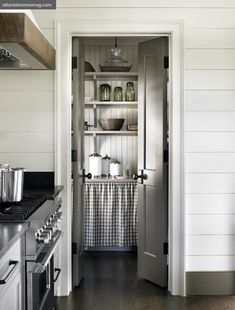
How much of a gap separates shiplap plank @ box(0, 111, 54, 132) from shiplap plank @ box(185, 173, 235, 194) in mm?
1266

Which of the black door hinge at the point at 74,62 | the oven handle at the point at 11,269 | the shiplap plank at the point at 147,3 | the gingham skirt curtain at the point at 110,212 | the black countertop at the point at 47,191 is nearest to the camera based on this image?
the oven handle at the point at 11,269

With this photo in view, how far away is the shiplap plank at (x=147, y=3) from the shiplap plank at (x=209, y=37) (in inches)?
8.3

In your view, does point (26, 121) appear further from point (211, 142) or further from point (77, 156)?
point (211, 142)

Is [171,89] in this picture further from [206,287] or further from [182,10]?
[206,287]

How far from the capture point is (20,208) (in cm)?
246

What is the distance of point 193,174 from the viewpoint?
376cm

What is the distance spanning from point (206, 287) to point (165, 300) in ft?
1.30

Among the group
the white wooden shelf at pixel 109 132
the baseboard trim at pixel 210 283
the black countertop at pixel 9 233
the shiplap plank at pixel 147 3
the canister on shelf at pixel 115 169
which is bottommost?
the baseboard trim at pixel 210 283

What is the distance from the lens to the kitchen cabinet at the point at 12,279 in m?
1.74

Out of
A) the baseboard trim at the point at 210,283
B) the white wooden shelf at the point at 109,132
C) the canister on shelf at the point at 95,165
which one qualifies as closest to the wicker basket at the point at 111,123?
the white wooden shelf at the point at 109,132

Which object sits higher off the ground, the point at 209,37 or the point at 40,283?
the point at 209,37

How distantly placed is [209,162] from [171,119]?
49 cm

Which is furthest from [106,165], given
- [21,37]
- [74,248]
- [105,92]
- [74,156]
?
[21,37]

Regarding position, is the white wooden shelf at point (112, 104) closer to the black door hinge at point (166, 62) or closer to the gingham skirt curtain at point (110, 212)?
the gingham skirt curtain at point (110, 212)
